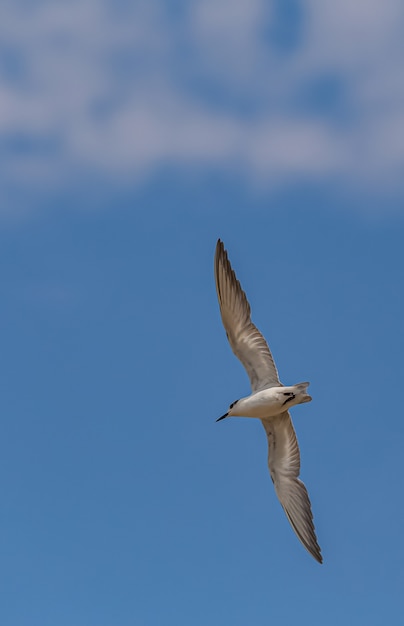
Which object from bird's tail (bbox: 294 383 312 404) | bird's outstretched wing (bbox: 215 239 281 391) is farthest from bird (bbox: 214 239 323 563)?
bird's tail (bbox: 294 383 312 404)

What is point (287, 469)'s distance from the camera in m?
30.3

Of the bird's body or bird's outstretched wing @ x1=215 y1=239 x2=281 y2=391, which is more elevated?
bird's outstretched wing @ x1=215 y1=239 x2=281 y2=391

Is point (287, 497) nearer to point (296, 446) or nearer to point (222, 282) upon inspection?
point (296, 446)

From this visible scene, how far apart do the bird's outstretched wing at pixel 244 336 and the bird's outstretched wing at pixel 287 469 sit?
4.67ft

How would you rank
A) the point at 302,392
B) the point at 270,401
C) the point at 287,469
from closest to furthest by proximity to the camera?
the point at 302,392
the point at 270,401
the point at 287,469

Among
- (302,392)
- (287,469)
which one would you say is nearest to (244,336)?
(302,392)

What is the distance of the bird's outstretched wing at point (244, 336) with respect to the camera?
29.5 m

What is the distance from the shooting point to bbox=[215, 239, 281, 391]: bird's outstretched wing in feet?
96.9

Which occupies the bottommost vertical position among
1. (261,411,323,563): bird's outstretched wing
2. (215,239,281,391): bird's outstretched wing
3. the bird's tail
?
(261,411,323,563): bird's outstretched wing

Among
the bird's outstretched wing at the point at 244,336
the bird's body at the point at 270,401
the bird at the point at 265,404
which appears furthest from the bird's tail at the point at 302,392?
the bird's outstretched wing at the point at 244,336

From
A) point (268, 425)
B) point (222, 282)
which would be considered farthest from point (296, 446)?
point (222, 282)

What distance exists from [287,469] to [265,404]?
10.0ft

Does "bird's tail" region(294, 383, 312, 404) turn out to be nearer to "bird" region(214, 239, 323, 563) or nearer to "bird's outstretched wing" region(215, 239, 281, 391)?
"bird" region(214, 239, 323, 563)

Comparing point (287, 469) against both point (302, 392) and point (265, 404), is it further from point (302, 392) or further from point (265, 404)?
point (302, 392)
